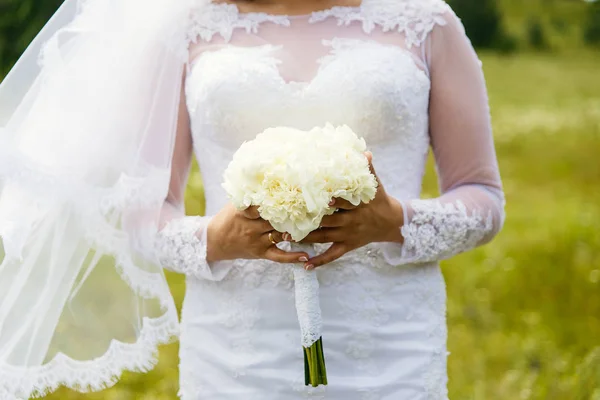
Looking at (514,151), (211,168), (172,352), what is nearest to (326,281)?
(211,168)

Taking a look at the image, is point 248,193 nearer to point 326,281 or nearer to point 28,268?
point 326,281

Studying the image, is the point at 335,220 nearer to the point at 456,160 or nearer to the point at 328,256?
the point at 328,256

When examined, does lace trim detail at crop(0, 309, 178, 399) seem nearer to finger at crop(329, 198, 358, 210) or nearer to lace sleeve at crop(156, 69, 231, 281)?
lace sleeve at crop(156, 69, 231, 281)

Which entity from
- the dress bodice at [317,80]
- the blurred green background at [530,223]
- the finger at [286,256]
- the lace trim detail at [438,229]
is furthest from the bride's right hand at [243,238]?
the blurred green background at [530,223]

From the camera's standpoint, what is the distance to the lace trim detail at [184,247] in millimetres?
2385

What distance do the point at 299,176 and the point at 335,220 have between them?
22cm

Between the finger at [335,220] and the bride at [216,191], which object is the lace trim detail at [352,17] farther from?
the finger at [335,220]

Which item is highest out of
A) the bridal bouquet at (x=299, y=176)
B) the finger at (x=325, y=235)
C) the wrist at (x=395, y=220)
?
the bridal bouquet at (x=299, y=176)

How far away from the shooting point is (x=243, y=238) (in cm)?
222

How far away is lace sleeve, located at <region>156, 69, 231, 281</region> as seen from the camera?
2389 millimetres

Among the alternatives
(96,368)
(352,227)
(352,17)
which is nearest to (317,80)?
(352,17)

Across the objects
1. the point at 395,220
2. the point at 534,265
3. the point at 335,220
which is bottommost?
the point at 534,265

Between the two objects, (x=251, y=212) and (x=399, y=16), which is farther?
(x=399, y=16)

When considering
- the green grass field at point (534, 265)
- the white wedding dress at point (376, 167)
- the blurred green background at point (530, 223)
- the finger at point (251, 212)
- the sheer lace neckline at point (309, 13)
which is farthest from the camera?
the green grass field at point (534, 265)
